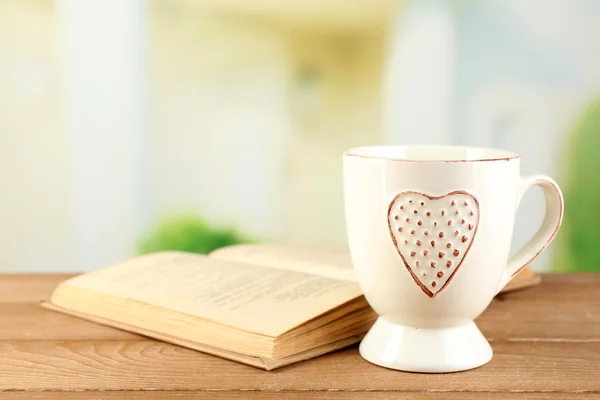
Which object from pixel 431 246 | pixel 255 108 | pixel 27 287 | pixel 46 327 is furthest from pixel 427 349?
pixel 255 108

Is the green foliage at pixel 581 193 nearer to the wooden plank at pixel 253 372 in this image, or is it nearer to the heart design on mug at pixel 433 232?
the wooden plank at pixel 253 372

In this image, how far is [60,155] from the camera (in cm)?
187

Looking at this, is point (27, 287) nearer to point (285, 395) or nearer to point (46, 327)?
point (46, 327)

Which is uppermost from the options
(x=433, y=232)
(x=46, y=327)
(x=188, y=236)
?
(x=433, y=232)

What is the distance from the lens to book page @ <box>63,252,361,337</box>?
0.63 meters

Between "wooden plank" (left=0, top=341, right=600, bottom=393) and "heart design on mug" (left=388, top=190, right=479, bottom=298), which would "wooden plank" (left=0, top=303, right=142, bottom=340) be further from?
"heart design on mug" (left=388, top=190, right=479, bottom=298)

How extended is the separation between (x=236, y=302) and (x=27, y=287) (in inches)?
13.0

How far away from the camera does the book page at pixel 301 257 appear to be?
79 cm

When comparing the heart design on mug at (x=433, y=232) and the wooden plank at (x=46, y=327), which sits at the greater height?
the heart design on mug at (x=433, y=232)

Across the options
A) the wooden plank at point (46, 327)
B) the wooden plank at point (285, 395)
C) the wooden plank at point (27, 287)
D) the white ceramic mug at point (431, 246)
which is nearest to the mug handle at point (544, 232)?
the white ceramic mug at point (431, 246)

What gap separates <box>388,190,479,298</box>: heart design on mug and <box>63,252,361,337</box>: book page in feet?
0.32

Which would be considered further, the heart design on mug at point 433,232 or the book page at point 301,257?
the book page at point 301,257

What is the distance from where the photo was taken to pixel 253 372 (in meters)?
0.59

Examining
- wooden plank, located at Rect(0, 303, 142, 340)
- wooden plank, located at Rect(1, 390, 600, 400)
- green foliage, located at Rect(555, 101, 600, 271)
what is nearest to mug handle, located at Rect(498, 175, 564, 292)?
wooden plank, located at Rect(1, 390, 600, 400)
